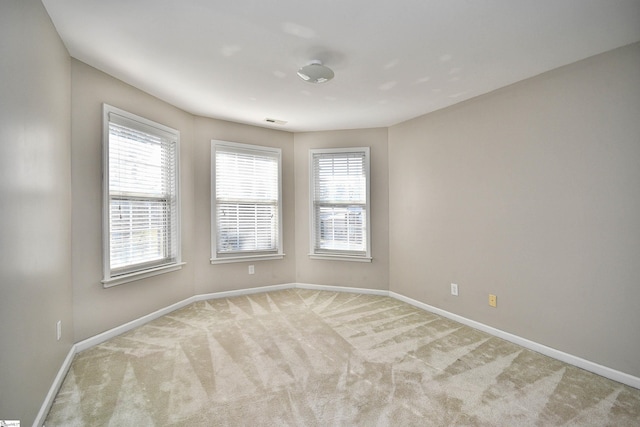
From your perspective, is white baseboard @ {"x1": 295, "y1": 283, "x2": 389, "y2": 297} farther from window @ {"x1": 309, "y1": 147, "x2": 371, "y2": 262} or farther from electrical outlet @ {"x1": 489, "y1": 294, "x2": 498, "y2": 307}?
electrical outlet @ {"x1": 489, "y1": 294, "x2": 498, "y2": 307}

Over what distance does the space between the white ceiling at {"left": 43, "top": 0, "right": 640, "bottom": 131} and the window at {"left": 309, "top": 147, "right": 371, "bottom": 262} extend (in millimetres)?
1359

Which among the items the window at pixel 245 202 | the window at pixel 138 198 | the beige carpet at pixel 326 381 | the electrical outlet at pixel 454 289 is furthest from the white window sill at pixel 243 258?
the electrical outlet at pixel 454 289

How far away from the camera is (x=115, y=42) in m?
2.19

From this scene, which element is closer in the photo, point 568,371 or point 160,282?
point 568,371

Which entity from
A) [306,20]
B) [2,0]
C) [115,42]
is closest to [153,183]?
[115,42]

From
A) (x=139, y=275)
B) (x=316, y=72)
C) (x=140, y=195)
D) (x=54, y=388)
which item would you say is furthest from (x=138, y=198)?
(x=316, y=72)

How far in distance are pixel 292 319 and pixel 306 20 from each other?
9.37ft

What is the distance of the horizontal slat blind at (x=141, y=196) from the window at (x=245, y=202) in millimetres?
592

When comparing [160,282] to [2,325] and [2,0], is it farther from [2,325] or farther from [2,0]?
[2,0]

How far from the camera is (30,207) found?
5.45 ft

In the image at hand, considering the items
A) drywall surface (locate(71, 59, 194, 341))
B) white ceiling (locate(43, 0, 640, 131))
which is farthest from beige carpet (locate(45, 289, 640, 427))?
white ceiling (locate(43, 0, 640, 131))

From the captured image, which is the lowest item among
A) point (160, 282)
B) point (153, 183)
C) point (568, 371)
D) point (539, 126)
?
point (568, 371)

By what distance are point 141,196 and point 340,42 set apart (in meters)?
2.52

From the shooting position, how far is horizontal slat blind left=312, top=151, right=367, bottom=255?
4.35 metres
